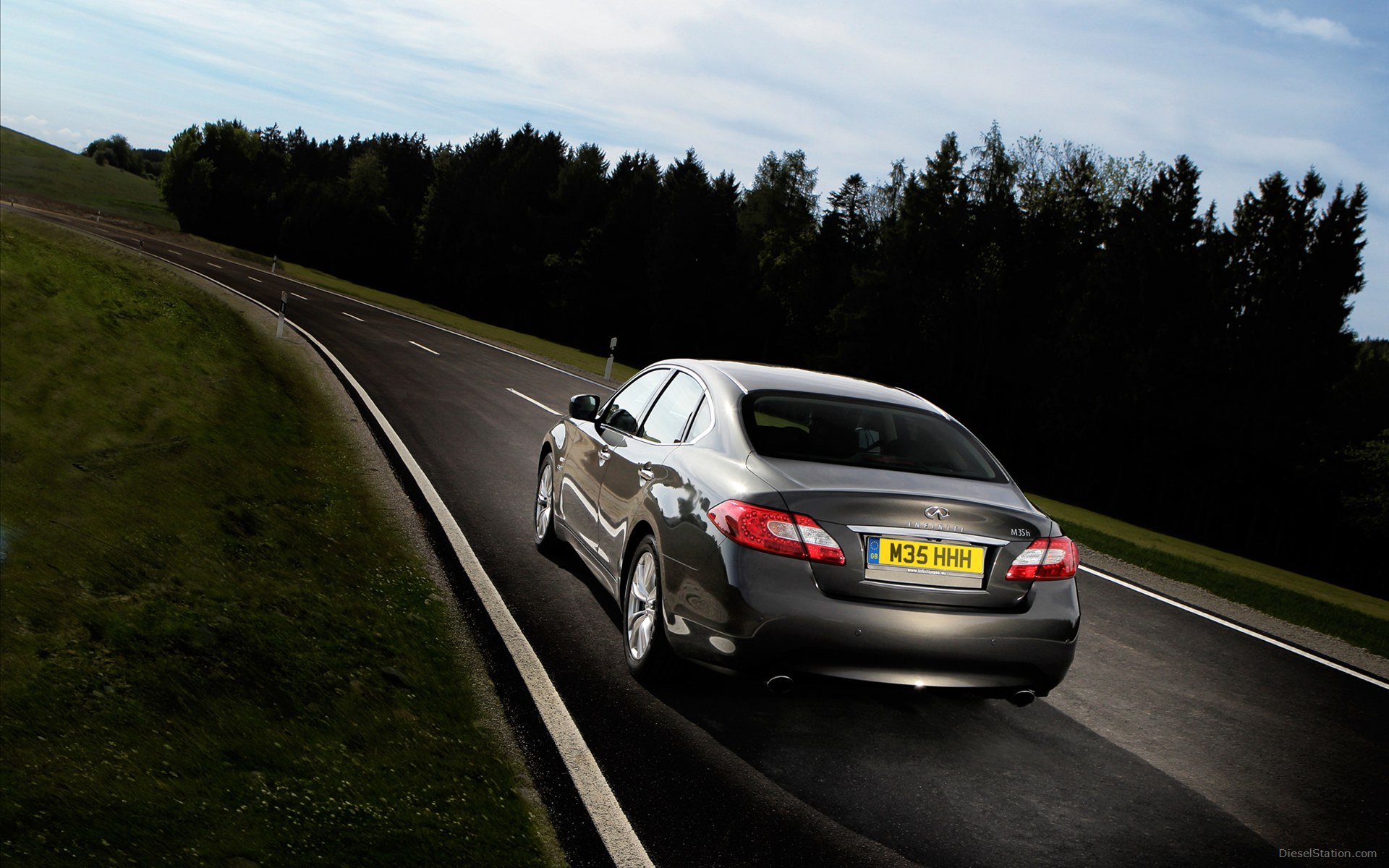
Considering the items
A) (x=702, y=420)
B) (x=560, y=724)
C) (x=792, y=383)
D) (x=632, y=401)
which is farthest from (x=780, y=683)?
(x=632, y=401)

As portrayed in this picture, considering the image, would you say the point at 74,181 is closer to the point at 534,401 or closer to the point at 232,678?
the point at 534,401

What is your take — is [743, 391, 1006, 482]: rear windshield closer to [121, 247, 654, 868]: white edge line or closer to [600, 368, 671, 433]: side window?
[600, 368, 671, 433]: side window

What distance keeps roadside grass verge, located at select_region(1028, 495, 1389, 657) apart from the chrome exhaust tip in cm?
647

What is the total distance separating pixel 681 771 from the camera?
14.5ft

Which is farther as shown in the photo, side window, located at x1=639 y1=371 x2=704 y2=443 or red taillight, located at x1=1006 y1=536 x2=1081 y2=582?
side window, located at x1=639 y1=371 x2=704 y2=443

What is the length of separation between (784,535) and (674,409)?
171 cm

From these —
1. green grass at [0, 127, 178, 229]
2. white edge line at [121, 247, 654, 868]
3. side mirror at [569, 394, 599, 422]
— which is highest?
green grass at [0, 127, 178, 229]

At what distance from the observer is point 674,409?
609 cm

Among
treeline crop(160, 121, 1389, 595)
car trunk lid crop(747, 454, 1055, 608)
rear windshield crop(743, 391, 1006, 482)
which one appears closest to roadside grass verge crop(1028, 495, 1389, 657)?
rear windshield crop(743, 391, 1006, 482)

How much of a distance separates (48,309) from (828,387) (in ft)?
59.0

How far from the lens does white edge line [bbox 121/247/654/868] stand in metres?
3.75

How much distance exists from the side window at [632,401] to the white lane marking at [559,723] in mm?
1317

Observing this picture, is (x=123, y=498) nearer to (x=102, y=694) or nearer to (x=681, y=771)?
(x=102, y=694)

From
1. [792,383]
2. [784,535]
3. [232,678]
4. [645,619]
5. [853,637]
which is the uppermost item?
[792,383]
